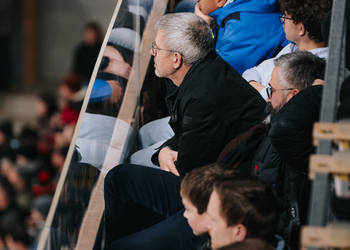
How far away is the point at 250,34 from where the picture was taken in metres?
3.46

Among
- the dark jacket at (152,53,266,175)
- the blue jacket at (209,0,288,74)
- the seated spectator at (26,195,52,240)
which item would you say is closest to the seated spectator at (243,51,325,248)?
the dark jacket at (152,53,266,175)

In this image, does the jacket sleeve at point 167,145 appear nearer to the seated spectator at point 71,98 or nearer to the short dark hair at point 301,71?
the short dark hair at point 301,71

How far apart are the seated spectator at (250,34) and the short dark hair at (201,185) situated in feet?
4.05

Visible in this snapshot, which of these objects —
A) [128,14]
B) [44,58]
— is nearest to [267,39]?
[128,14]

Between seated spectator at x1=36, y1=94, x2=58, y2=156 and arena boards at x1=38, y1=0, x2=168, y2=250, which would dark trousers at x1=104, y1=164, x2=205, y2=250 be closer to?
arena boards at x1=38, y1=0, x2=168, y2=250

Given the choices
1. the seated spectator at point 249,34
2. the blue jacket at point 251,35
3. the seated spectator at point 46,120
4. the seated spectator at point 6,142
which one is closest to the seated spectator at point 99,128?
the seated spectator at point 249,34

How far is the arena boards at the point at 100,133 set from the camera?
2857mm

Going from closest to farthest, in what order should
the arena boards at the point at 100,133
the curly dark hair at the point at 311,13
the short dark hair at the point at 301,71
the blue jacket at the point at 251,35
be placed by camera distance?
the short dark hair at the point at 301,71
the arena boards at the point at 100,133
the curly dark hair at the point at 311,13
the blue jacket at the point at 251,35

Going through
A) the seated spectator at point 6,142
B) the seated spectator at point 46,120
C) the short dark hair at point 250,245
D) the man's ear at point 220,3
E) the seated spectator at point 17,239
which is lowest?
the seated spectator at point 17,239

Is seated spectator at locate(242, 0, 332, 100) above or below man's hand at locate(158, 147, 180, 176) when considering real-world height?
above

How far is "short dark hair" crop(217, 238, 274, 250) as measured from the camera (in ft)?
6.88

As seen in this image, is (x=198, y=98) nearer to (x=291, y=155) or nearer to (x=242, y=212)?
(x=291, y=155)

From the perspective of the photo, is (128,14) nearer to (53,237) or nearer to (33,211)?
(53,237)

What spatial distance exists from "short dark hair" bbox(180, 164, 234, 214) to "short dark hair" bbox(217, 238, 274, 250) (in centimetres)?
21
